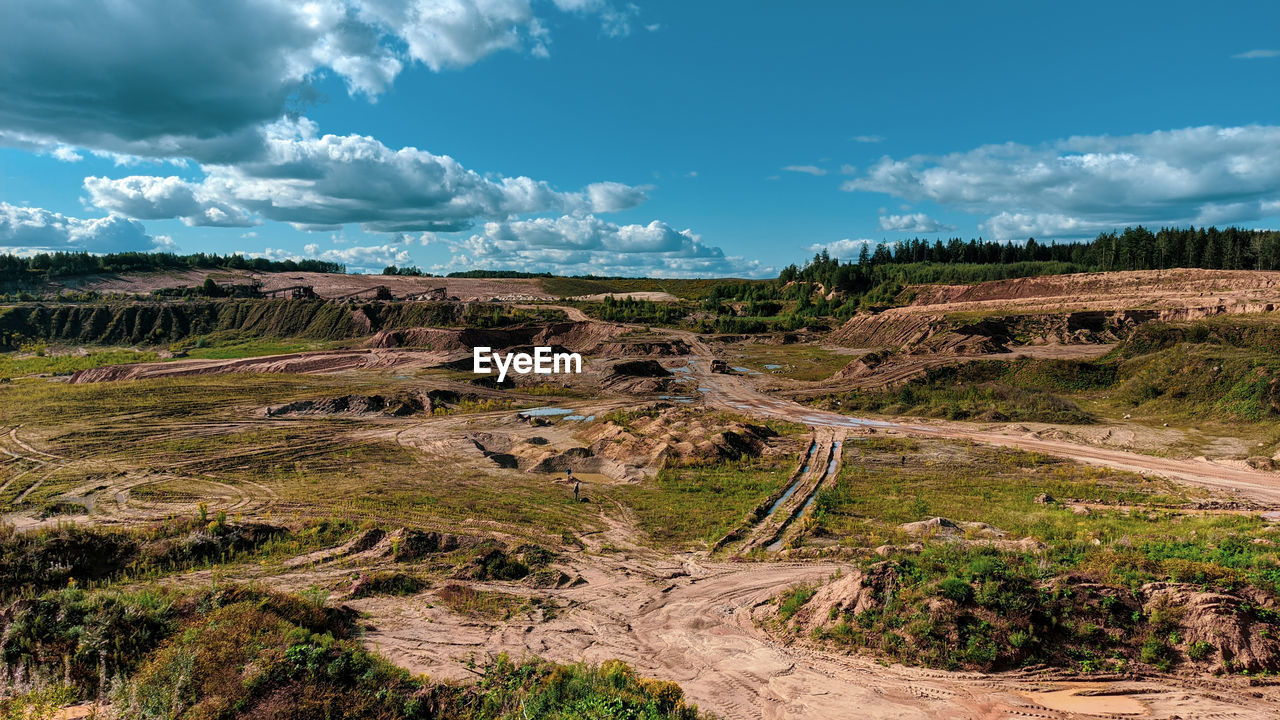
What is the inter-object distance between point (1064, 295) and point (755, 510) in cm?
8718

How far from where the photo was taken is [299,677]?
10.7 metres

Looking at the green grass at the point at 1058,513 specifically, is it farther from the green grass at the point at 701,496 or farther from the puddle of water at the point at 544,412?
the puddle of water at the point at 544,412

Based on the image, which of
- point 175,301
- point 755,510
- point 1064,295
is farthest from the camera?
point 175,301

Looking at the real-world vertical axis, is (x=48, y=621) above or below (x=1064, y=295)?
below

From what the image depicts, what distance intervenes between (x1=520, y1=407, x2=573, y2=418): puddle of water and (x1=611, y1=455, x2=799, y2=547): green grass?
18.2 m

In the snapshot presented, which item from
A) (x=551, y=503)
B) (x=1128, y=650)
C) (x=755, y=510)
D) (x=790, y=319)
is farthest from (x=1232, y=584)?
(x=790, y=319)

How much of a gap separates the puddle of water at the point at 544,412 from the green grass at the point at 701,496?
18223mm

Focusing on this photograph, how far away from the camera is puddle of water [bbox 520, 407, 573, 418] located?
47653mm

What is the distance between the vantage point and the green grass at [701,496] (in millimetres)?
23828

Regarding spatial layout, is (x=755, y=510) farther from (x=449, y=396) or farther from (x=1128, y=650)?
(x=449, y=396)

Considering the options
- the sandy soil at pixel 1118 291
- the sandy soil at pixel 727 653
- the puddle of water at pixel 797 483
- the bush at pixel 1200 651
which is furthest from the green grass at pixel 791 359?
the bush at pixel 1200 651

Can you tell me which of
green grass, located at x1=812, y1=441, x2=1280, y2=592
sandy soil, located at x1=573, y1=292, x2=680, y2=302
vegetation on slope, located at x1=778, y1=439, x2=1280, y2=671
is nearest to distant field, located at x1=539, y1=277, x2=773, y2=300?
sandy soil, located at x1=573, y1=292, x2=680, y2=302

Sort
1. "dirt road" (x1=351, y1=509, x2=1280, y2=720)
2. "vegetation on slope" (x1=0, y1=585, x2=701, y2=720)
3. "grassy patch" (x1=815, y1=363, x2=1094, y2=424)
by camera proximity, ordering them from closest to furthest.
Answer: "vegetation on slope" (x1=0, y1=585, x2=701, y2=720)
"dirt road" (x1=351, y1=509, x2=1280, y2=720)
"grassy patch" (x1=815, y1=363, x2=1094, y2=424)

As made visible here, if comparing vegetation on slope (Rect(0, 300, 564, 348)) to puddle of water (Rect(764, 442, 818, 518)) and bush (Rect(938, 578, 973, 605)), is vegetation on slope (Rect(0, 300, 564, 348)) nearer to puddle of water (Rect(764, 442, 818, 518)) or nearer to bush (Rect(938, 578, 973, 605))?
puddle of water (Rect(764, 442, 818, 518))
